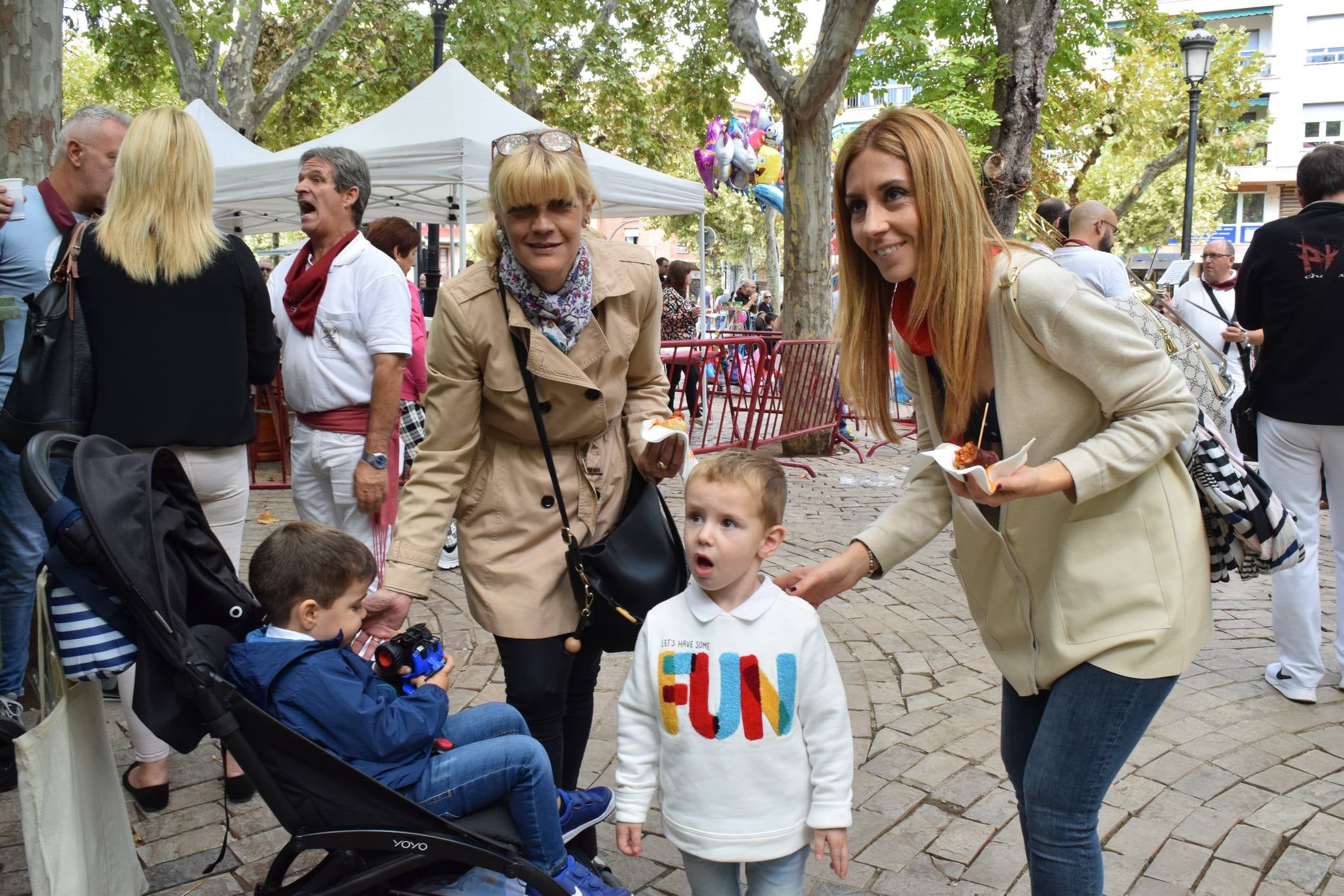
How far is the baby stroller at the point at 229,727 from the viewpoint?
7.36 feet

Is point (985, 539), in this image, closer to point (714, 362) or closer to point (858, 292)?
point (858, 292)

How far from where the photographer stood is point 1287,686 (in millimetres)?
4875

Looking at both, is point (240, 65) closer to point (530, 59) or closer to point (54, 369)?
point (530, 59)

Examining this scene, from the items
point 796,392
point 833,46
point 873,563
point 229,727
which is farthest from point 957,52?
point 229,727

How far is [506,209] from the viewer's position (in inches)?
106

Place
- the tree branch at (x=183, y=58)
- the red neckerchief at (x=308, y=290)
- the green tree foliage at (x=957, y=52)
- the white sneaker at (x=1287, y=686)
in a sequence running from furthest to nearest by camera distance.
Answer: the green tree foliage at (x=957, y=52), the tree branch at (x=183, y=58), the white sneaker at (x=1287, y=686), the red neckerchief at (x=308, y=290)

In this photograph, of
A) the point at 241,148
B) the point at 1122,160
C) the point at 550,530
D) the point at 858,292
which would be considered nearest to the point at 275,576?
the point at 550,530

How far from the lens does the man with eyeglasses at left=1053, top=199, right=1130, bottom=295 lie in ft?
19.2

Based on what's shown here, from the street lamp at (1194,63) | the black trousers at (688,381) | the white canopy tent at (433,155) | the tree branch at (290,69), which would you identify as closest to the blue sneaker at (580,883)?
the black trousers at (688,381)

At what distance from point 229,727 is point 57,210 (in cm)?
266

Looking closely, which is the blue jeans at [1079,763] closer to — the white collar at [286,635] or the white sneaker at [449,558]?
the white collar at [286,635]

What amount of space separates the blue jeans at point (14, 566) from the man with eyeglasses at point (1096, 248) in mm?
4741

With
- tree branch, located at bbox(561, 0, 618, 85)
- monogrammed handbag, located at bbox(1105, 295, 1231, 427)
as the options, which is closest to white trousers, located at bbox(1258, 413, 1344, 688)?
monogrammed handbag, located at bbox(1105, 295, 1231, 427)

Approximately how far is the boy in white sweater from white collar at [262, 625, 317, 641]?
2.41 feet
